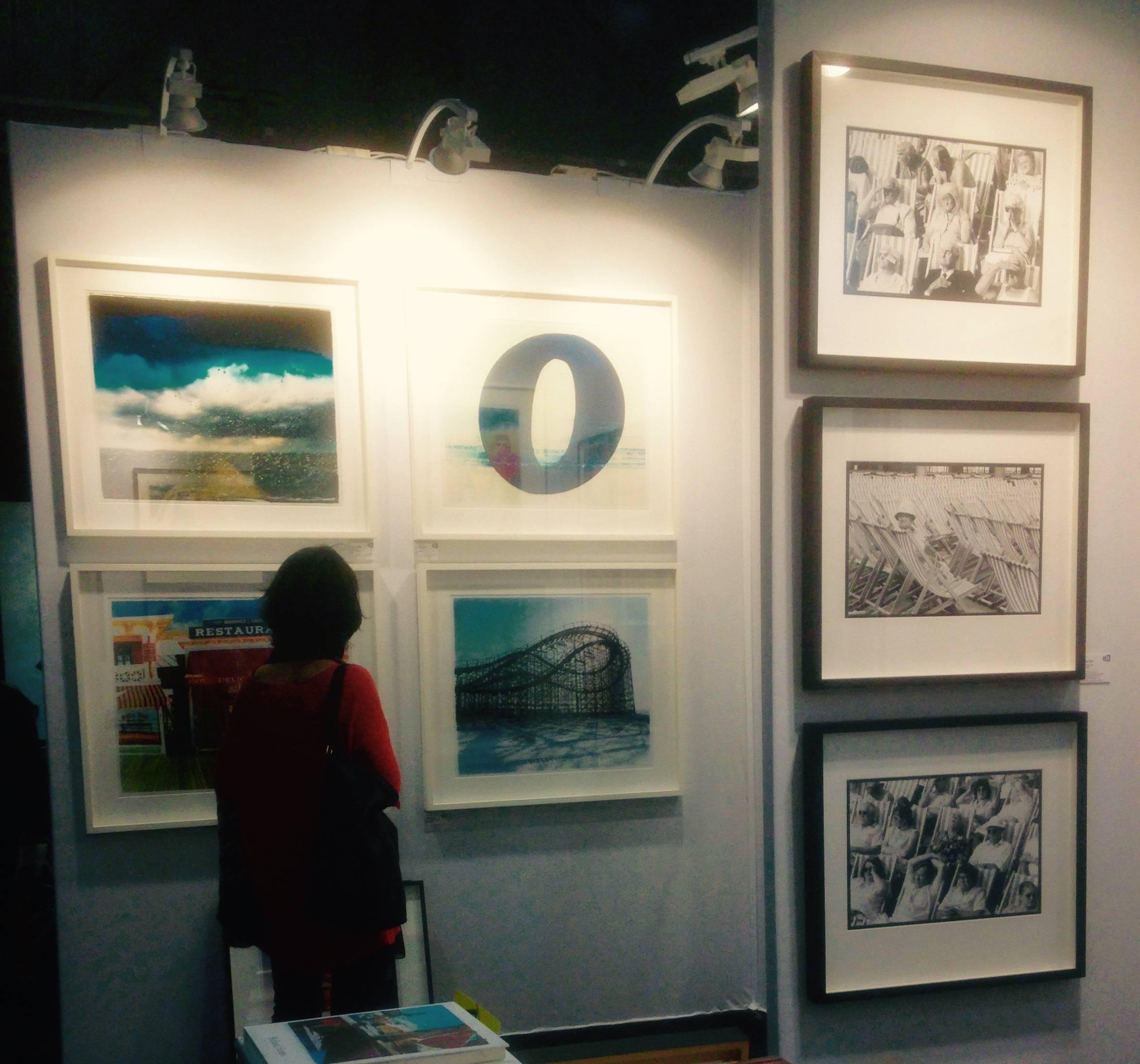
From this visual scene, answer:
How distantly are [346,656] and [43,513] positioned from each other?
82cm

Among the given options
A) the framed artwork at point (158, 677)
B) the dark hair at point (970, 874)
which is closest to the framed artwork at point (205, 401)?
the framed artwork at point (158, 677)

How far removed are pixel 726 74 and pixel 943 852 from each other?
5.21 ft

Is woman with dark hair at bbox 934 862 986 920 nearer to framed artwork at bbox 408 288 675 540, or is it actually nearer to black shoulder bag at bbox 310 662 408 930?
black shoulder bag at bbox 310 662 408 930

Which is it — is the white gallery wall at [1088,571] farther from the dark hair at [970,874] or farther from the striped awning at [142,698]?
the striped awning at [142,698]

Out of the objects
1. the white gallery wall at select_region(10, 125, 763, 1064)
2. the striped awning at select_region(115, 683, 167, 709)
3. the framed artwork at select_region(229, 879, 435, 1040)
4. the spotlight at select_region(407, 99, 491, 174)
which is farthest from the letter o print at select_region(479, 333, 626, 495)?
the framed artwork at select_region(229, 879, 435, 1040)

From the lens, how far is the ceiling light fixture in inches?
83.5

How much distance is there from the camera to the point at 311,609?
1731 mm

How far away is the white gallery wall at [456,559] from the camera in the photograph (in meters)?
2.09

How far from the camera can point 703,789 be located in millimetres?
2520

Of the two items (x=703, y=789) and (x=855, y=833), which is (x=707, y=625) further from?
(x=855, y=833)

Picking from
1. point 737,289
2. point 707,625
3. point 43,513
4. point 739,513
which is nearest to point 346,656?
point 43,513

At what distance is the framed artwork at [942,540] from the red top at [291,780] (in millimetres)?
905

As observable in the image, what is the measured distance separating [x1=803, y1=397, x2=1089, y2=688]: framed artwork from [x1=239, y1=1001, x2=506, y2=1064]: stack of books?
638mm

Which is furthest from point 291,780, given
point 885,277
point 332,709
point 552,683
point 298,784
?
point 885,277
